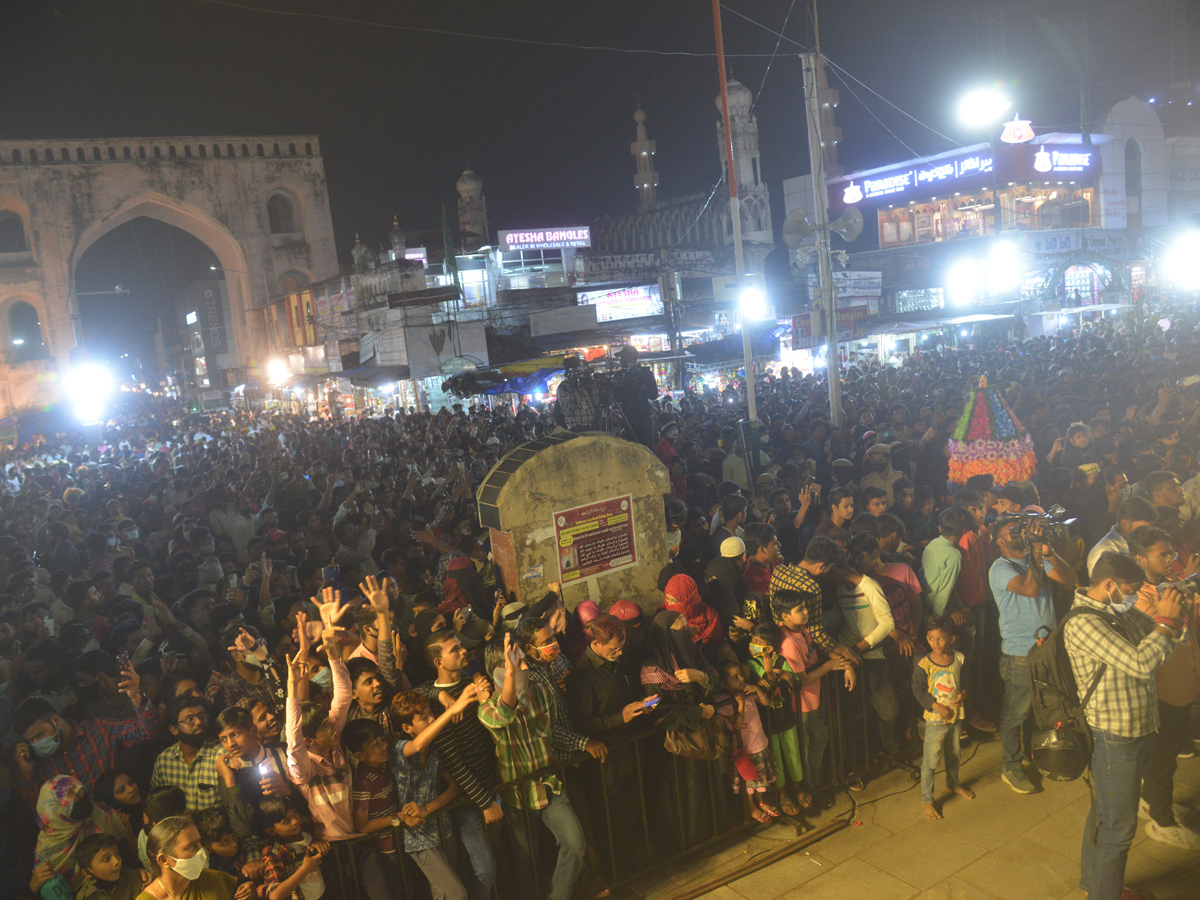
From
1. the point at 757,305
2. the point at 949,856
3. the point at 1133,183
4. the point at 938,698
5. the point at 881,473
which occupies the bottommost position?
the point at 949,856

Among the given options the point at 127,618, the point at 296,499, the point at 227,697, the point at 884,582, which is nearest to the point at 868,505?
the point at 884,582

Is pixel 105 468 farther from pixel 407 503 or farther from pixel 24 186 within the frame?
pixel 24 186

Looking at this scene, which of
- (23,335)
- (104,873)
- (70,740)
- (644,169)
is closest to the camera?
(104,873)

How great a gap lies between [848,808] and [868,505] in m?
2.46

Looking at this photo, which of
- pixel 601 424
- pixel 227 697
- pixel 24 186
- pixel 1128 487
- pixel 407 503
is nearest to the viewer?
pixel 227 697

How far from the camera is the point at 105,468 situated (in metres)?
16.0

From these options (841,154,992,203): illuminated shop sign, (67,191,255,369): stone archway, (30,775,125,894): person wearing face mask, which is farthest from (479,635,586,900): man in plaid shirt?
(67,191,255,369): stone archway

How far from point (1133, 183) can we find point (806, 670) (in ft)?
152

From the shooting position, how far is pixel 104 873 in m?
3.14

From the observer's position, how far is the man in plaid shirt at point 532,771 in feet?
12.3

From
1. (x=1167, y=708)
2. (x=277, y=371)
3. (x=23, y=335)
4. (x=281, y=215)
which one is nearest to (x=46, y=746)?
(x=1167, y=708)

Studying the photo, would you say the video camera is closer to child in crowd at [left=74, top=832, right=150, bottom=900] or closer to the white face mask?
the white face mask

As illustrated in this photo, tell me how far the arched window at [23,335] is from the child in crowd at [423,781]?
4382 cm

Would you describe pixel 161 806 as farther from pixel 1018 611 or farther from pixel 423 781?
pixel 1018 611
